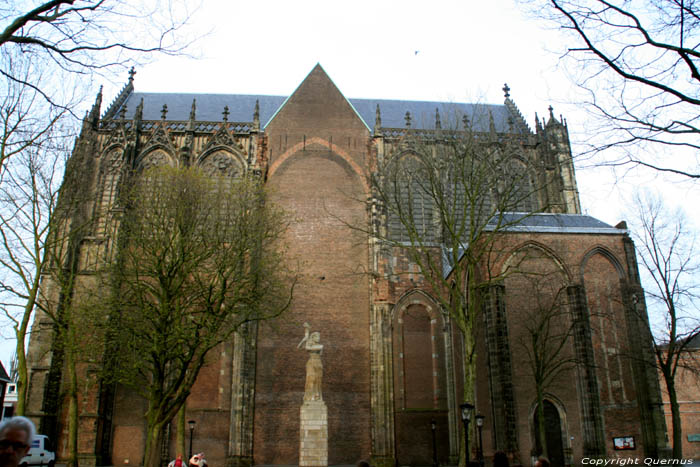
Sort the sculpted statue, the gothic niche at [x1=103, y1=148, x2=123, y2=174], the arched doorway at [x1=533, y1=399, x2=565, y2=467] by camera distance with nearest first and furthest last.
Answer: the sculpted statue
the arched doorway at [x1=533, y1=399, x2=565, y2=467]
the gothic niche at [x1=103, y1=148, x2=123, y2=174]

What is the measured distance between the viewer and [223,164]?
91.4ft

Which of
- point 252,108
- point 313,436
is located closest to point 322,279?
point 313,436

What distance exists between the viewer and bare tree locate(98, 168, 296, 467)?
14570mm

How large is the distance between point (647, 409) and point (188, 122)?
2453cm

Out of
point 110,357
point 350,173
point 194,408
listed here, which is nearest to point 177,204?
point 110,357

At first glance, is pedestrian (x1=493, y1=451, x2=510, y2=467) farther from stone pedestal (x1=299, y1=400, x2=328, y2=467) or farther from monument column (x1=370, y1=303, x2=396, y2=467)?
monument column (x1=370, y1=303, x2=396, y2=467)

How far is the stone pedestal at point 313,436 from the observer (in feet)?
60.4

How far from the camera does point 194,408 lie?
76.4 ft

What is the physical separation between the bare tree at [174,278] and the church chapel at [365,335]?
2718 millimetres

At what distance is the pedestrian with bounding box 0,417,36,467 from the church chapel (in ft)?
48.8

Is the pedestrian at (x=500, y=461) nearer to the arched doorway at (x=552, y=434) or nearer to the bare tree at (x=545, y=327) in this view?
the bare tree at (x=545, y=327)

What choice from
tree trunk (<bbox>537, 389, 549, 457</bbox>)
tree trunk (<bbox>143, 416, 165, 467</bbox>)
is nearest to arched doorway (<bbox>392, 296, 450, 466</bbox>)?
tree trunk (<bbox>537, 389, 549, 457</bbox>)

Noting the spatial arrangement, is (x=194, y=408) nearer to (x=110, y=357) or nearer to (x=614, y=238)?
(x=110, y=357)

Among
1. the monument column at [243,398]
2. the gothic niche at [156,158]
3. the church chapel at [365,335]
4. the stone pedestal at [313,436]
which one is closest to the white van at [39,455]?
the church chapel at [365,335]
